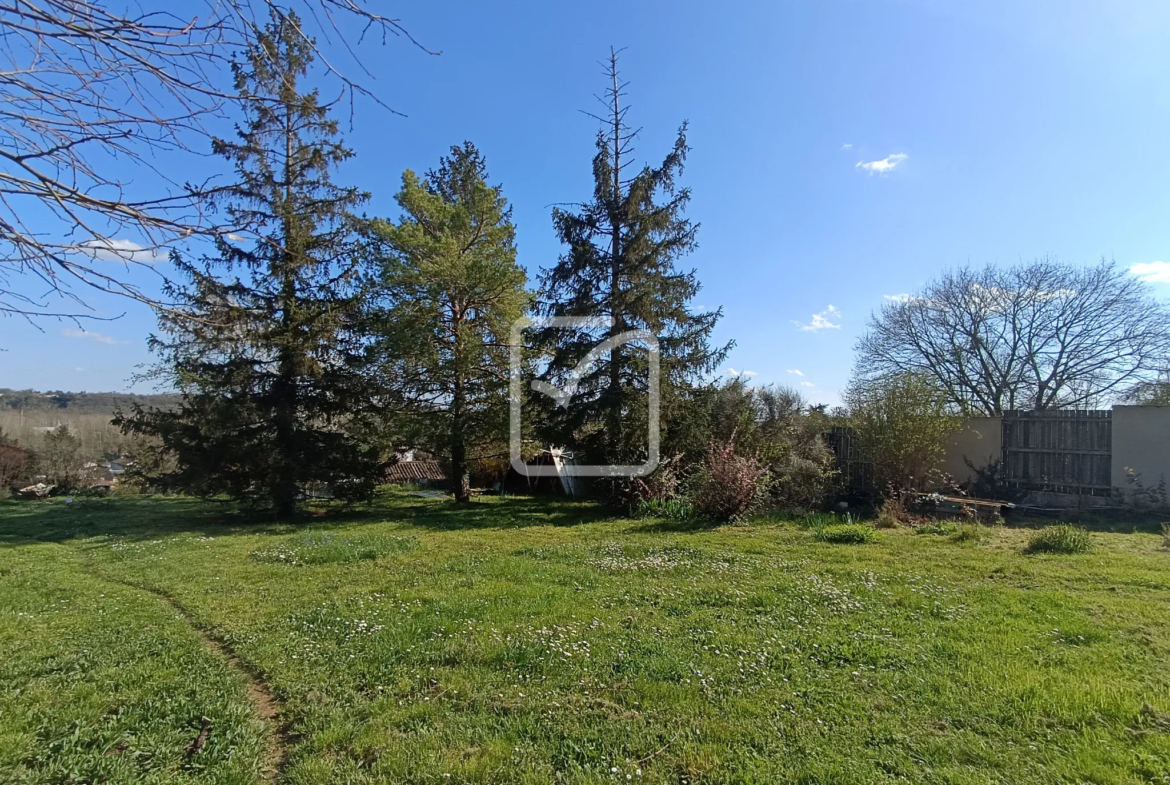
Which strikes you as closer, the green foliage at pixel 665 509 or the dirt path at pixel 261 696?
the dirt path at pixel 261 696

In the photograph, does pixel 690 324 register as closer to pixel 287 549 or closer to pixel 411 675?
pixel 287 549

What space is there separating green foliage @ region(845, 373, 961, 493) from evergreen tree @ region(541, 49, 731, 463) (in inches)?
155

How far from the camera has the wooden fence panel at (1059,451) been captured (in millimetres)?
11438

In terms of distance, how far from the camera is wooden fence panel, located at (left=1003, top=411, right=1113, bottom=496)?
11.4 m

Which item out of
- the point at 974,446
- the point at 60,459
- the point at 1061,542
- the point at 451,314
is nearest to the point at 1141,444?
the point at 974,446

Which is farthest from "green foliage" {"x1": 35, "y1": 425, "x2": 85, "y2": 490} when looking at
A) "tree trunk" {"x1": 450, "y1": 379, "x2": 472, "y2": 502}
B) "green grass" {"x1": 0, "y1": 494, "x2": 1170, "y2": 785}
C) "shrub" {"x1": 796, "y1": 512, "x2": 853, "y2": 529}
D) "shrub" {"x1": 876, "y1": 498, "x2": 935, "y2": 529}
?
"shrub" {"x1": 876, "y1": 498, "x2": 935, "y2": 529}

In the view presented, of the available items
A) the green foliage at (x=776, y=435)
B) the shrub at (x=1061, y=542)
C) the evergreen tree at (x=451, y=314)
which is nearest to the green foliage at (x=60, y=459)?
the evergreen tree at (x=451, y=314)

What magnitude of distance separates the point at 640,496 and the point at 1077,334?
18.3 m

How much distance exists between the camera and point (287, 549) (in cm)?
828

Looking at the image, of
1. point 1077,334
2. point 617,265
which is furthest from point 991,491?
point 1077,334

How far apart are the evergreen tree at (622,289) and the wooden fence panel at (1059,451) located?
673 centimetres

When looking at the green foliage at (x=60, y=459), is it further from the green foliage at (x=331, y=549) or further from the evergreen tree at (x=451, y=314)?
the green foliage at (x=331, y=549)

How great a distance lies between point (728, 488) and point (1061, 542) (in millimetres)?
4796

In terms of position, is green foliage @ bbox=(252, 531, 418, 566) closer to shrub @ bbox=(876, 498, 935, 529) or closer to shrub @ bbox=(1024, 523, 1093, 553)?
shrub @ bbox=(876, 498, 935, 529)
